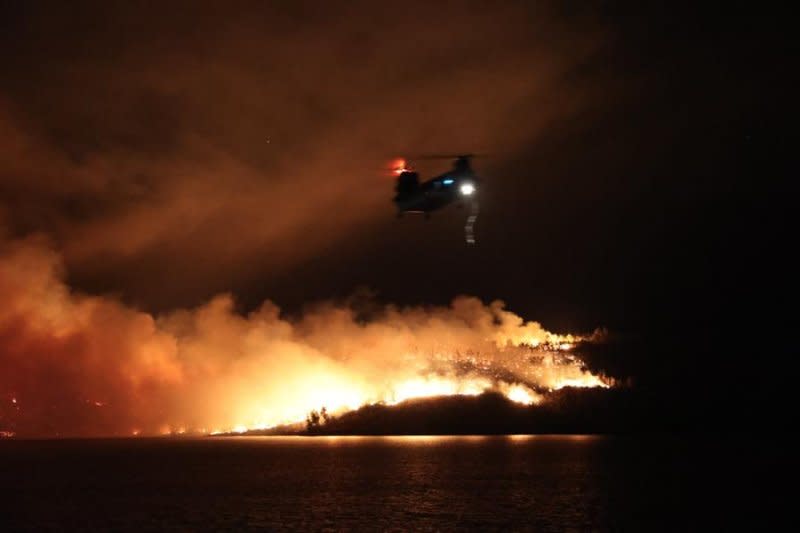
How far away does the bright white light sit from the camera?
5341 centimetres

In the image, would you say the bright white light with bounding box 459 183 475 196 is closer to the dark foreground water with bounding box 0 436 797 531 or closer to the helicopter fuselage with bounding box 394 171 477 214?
the helicopter fuselage with bounding box 394 171 477 214

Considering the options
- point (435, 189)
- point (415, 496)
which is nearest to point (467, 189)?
point (435, 189)

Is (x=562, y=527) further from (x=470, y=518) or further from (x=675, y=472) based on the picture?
(x=675, y=472)

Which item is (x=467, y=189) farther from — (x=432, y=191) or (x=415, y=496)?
(x=415, y=496)

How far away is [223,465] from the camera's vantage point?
627 ft

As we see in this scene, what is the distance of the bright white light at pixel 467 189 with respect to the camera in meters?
53.4

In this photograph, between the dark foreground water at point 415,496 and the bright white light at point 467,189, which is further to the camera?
the dark foreground water at point 415,496

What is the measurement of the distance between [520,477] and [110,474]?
83.4 m

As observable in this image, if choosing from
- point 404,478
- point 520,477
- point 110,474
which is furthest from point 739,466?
point 110,474

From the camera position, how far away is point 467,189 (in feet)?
176

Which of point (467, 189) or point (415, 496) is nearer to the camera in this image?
point (467, 189)

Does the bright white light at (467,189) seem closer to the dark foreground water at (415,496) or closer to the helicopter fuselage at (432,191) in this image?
the helicopter fuselage at (432,191)

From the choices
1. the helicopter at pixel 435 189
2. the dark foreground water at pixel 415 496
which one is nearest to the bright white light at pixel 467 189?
the helicopter at pixel 435 189

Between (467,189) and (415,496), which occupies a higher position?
(467,189)
